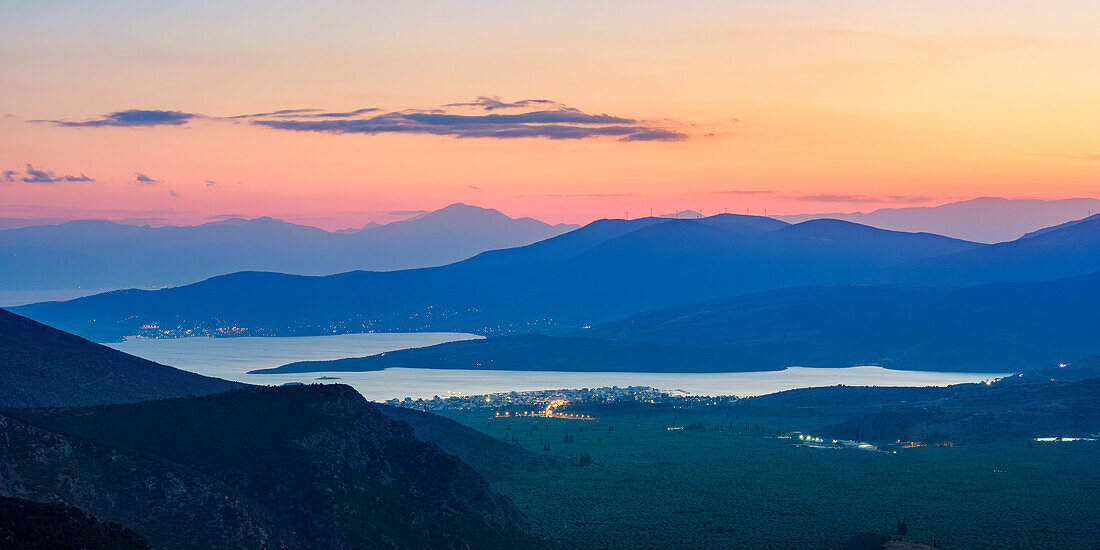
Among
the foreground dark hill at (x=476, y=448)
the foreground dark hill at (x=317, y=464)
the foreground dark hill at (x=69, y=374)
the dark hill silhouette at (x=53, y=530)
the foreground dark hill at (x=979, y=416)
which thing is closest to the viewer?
the dark hill silhouette at (x=53, y=530)

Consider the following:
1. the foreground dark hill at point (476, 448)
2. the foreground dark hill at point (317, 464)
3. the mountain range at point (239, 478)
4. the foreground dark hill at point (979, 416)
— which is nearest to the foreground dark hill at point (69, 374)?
the mountain range at point (239, 478)

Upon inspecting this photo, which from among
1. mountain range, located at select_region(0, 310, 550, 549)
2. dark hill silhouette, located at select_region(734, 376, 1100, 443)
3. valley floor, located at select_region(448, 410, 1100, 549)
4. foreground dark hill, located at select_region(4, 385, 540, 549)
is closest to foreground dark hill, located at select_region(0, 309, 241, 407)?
mountain range, located at select_region(0, 310, 550, 549)

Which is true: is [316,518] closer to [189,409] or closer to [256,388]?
[189,409]

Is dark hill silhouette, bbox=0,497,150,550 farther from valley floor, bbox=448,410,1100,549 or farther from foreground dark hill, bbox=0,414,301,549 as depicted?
valley floor, bbox=448,410,1100,549

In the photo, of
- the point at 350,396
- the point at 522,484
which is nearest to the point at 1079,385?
the point at 522,484

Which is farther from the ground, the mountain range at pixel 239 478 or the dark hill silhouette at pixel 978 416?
the dark hill silhouette at pixel 978 416

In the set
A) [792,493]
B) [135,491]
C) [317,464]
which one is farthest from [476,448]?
[135,491]

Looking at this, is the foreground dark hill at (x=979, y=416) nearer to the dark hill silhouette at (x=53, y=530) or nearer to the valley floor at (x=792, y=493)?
the valley floor at (x=792, y=493)
